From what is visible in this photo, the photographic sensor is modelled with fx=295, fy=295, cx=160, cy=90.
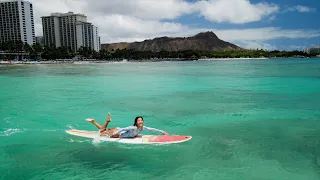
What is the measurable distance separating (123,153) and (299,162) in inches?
279

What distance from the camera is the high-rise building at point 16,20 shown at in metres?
172

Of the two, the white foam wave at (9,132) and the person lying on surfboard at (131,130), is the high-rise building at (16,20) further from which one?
the person lying on surfboard at (131,130)

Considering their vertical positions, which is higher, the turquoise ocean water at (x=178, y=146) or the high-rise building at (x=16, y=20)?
the high-rise building at (x=16, y=20)

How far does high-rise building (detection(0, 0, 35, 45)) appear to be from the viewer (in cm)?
17162

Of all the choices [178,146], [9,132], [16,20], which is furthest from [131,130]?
[16,20]

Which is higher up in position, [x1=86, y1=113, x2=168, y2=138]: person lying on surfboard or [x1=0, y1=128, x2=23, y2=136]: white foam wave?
[x1=86, y1=113, x2=168, y2=138]: person lying on surfboard

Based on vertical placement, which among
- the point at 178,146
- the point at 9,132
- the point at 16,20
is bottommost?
the point at 9,132

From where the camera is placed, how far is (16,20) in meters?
171

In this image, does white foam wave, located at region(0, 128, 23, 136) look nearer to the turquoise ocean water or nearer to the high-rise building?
the turquoise ocean water

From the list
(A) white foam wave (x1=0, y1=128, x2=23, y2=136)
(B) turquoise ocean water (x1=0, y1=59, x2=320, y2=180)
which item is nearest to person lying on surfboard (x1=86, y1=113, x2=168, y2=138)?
(B) turquoise ocean water (x1=0, y1=59, x2=320, y2=180)

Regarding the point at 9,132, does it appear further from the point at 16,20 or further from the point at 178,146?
the point at 16,20

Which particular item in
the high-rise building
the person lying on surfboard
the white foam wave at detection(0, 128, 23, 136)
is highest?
the high-rise building

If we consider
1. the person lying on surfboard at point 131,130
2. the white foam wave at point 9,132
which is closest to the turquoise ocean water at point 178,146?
the white foam wave at point 9,132

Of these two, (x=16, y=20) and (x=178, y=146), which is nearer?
(x=178, y=146)
